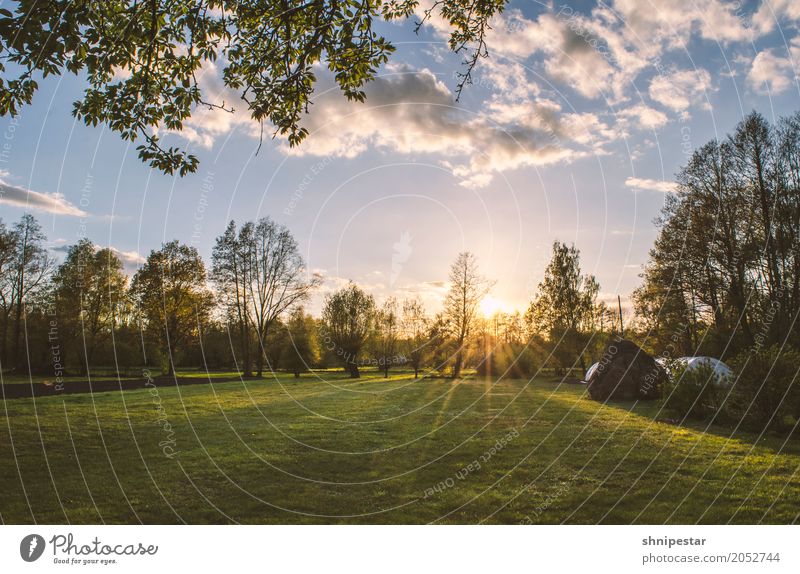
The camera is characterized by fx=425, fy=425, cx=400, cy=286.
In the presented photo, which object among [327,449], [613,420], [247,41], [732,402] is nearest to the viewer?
[247,41]

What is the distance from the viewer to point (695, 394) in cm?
1667

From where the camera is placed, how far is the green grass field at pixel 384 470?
6.50 m

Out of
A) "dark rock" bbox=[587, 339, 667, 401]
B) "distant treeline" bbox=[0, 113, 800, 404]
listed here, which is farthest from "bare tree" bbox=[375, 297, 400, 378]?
"dark rock" bbox=[587, 339, 667, 401]

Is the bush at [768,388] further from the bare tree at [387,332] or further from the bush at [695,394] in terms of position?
the bare tree at [387,332]

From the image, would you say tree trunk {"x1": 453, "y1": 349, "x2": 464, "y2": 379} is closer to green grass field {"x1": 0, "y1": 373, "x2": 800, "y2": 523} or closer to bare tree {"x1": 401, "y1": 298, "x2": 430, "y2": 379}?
bare tree {"x1": 401, "y1": 298, "x2": 430, "y2": 379}

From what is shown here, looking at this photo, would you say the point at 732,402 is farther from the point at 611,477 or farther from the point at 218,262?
the point at 218,262

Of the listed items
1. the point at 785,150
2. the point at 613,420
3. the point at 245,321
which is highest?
the point at 785,150

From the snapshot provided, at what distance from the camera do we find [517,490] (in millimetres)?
7508

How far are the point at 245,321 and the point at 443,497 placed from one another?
3858 cm

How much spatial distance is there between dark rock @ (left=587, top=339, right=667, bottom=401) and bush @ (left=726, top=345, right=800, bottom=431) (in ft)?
32.0

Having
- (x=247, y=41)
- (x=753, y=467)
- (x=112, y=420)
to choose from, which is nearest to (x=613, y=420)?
(x=753, y=467)
